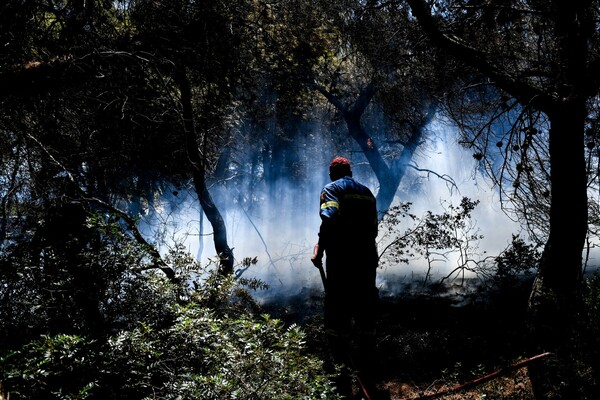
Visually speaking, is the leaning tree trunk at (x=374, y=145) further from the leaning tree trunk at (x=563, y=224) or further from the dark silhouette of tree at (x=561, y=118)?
the leaning tree trunk at (x=563, y=224)

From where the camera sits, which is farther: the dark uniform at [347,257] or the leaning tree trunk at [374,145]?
the leaning tree trunk at [374,145]

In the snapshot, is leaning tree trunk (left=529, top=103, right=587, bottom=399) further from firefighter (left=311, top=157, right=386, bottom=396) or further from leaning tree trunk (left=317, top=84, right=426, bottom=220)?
leaning tree trunk (left=317, top=84, right=426, bottom=220)

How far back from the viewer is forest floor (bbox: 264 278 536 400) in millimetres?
4832

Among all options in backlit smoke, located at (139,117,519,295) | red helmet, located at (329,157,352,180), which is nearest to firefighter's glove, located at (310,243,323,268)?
red helmet, located at (329,157,352,180)

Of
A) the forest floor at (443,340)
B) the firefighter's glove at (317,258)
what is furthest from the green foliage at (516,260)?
the firefighter's glove at (317,258)

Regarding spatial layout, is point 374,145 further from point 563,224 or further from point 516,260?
point 563,224

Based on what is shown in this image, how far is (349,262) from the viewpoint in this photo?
390 cm

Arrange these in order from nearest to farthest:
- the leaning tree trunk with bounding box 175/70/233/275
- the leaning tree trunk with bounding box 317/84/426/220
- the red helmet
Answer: the red helmet → the leaning tree trunk with bounding box 175/70/233/275 → the leaning tree trunk with bounding box 317/84/426/220

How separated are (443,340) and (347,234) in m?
3.35

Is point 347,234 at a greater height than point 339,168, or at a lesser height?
lesser

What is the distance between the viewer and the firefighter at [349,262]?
380cm

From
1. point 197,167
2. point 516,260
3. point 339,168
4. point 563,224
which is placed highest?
point 197,167

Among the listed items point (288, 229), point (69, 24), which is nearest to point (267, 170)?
point (288, 229)

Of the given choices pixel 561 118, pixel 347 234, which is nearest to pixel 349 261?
pixel 347 234
